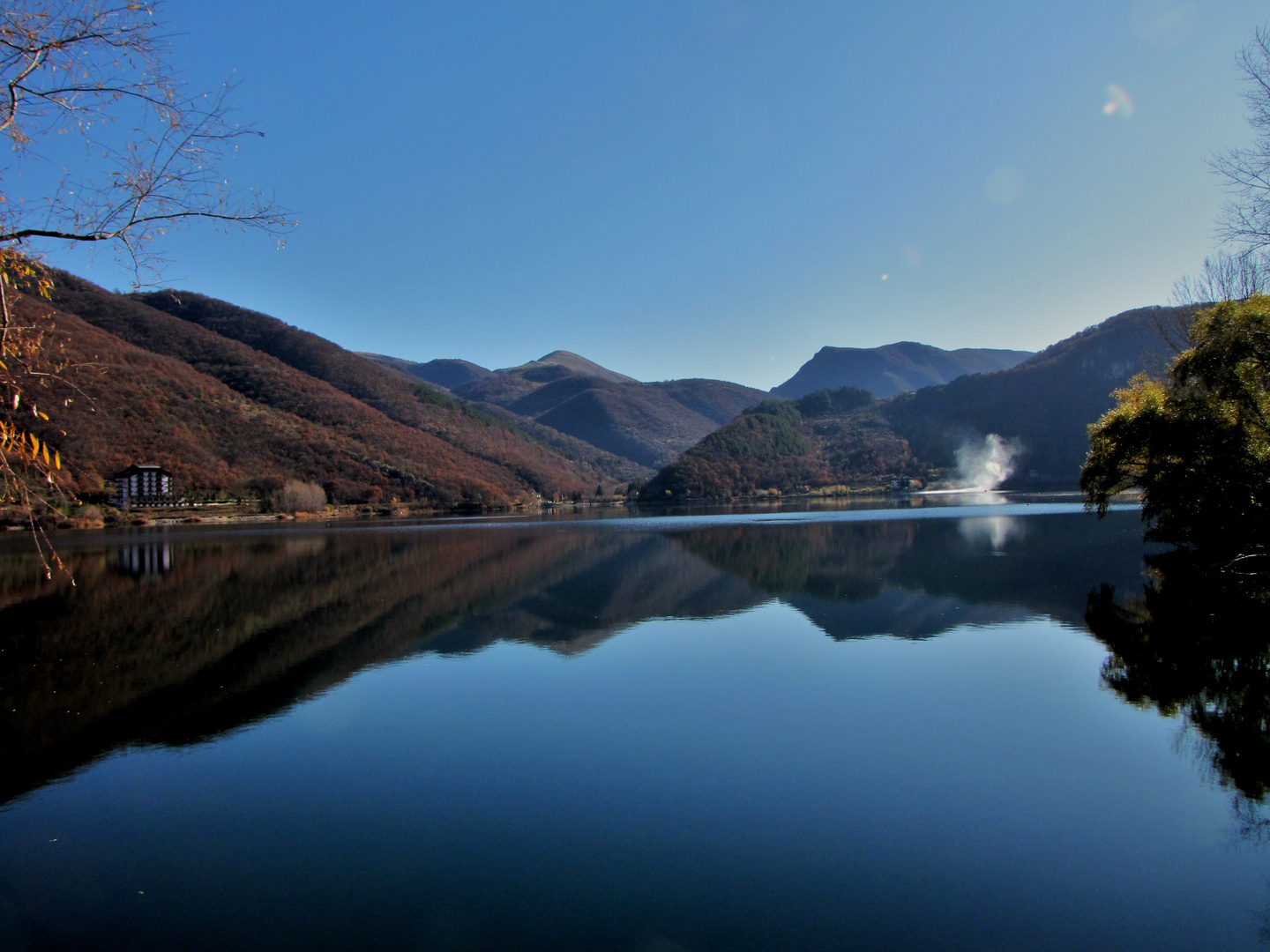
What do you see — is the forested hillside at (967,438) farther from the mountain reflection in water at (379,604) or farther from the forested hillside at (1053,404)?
the mountain reflection in water at (379,604)

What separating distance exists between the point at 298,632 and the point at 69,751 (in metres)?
8.60

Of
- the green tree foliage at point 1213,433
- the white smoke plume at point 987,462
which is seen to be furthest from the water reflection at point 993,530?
the white smoke plume at point 987,462

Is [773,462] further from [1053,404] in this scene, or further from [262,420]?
[262,420]

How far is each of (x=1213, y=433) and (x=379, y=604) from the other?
24.8 meters

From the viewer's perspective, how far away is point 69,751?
34.4 feet

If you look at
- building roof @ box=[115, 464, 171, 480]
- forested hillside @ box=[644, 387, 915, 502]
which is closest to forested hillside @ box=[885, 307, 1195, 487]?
forested hillside @ box=[644, 387, 915, 502]

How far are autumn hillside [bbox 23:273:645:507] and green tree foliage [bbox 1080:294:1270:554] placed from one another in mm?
78141

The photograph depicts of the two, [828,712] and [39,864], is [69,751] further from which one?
[828,712]

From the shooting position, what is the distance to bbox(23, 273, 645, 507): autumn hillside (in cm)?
9144

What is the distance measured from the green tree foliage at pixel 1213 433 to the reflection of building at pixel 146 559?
124 ft

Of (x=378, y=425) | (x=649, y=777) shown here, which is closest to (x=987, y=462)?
(x=378, y=425)

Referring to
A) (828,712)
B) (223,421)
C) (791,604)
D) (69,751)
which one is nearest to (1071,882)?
(828,712)

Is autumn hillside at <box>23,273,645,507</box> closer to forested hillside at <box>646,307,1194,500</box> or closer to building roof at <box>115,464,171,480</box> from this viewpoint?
building roof at <box>115,464,171,480</box>

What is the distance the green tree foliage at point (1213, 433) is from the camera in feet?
59.7
